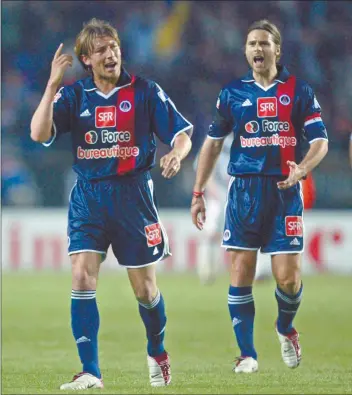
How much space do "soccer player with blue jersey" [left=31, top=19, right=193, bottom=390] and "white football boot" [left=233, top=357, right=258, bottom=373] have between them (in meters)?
0.79

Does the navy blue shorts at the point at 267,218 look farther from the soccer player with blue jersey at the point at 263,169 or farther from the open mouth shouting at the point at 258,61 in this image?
the open mouth shouting at the point at 258,61

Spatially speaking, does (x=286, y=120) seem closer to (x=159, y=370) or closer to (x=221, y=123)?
(x=221, y=123)

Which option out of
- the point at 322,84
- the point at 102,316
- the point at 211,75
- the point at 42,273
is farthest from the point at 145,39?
the point at 102,316

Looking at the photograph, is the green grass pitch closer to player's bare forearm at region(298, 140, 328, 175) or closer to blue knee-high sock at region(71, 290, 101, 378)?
blue knee-high sock at region(71, 290, 101, 378)

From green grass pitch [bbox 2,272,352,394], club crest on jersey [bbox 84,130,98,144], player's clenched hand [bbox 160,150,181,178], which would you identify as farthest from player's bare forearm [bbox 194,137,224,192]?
player's clenched hand [bbox 160,150,181,178]

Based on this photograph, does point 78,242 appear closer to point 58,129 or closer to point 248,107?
point 58,129

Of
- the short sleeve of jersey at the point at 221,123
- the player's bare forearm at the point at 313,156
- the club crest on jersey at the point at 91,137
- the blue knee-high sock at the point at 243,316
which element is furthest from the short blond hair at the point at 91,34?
the blue knee-high sock at the point at 243,316

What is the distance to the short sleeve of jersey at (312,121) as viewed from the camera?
7.71m

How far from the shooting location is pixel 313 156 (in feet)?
24.9

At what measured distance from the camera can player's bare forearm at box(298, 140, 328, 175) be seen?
24.6 feet

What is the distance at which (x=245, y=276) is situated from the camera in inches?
310

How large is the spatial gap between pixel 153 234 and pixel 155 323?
54 centimetres

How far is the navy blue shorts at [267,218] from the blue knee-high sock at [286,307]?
1.24 feet

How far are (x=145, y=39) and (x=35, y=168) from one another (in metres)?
4.16
